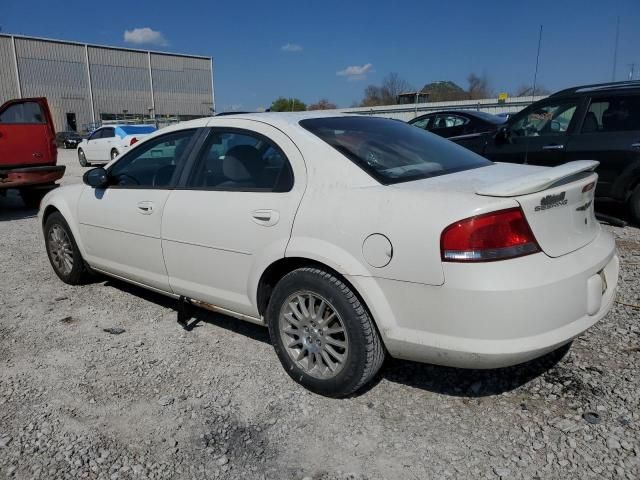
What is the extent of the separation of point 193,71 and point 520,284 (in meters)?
65.6

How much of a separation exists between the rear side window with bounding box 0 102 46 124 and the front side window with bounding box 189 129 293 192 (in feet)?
22.3

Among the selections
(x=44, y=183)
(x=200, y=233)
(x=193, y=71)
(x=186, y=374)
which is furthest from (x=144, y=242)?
(x=193, y=71)

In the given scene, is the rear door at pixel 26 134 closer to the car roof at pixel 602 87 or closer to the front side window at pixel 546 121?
the front side window at pixel 546 121

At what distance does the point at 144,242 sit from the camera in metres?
3.68

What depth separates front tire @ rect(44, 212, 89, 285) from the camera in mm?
4613

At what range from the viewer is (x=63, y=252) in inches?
188

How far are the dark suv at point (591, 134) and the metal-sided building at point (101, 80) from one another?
43430 millimetres

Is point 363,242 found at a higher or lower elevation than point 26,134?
lower

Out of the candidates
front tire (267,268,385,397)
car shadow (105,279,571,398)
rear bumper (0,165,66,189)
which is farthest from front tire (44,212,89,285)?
→ rear bumper (0,165,66,189)

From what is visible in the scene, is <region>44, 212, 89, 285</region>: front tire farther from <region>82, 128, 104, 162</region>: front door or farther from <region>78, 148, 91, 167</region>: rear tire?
<region>78, 148, 91, 167</region>: rear tire

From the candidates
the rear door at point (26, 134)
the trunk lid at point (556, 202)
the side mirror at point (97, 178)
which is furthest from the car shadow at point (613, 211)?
the rear door at point (26, 134)

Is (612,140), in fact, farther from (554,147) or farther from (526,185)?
(526,185)

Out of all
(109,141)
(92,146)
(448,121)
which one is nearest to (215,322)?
(448,121)

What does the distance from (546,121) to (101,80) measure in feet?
189
